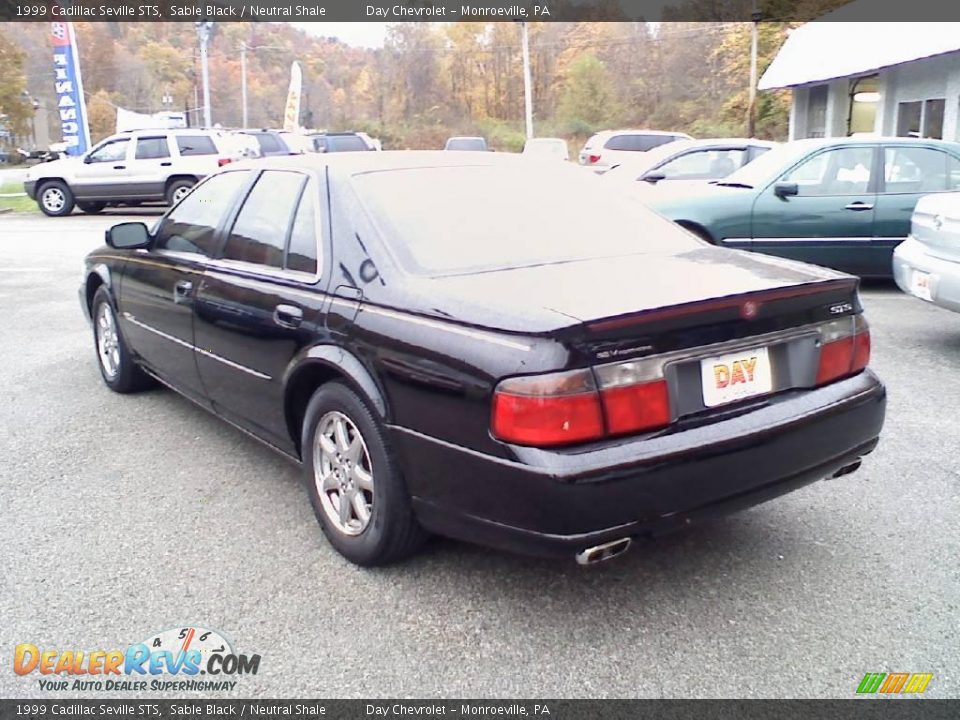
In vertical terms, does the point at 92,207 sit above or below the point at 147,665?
below

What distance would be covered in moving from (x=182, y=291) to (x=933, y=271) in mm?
4755

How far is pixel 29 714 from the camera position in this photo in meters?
2.58

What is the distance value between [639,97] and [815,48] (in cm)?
4390

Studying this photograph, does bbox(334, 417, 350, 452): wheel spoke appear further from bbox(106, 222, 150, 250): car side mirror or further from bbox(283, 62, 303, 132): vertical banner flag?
bbox(283, 62, 303, 132): vertical banner flag

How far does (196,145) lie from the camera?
19.2 m

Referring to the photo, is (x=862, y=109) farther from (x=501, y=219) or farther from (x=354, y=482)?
(x=354, y=482)

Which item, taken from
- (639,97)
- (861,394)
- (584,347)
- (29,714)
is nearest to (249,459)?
(29,714)

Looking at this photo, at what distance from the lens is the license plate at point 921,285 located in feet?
19.8

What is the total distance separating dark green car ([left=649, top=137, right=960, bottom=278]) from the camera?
27.6 ft

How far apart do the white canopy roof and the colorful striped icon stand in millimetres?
14337

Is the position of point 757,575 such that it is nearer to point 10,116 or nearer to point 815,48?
point 815,48

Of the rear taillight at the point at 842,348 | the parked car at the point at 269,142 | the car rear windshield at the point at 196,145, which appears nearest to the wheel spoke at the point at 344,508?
the rear taillight at the point at 842,348

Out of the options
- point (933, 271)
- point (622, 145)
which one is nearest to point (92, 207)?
point (622, 145)

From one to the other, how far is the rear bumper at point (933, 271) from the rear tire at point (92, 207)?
17929 mm
